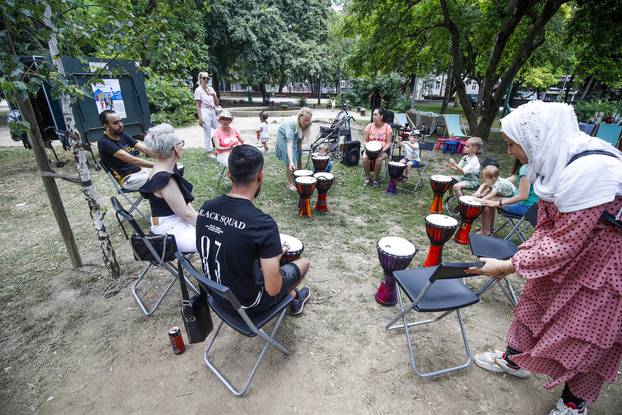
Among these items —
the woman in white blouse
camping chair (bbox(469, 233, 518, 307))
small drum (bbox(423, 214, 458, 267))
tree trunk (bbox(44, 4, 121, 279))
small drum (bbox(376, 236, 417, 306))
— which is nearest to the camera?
tree trunk (bbox(44, 4, 121, 279))

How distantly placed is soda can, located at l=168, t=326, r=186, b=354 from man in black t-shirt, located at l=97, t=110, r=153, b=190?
2.22 metres

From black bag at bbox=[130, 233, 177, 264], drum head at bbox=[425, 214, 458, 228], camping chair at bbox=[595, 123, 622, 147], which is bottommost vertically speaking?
camping chair at bbox=[595, 123, 622, 147]

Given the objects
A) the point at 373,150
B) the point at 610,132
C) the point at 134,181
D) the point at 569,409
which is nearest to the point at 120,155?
the point at 134,181

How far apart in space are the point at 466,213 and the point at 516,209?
56cm

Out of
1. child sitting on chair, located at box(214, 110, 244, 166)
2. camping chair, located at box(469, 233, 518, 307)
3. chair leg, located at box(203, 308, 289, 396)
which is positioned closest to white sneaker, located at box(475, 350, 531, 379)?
camping chair, located at box(469, 233, 518, 307)

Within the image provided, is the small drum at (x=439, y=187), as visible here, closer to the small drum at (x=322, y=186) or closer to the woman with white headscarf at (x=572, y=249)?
the small drum at (x=322, y=186)

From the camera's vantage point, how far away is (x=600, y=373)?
5.25ft

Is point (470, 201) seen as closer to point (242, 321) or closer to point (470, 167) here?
point (470, 167)

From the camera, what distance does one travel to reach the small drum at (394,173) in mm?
5266

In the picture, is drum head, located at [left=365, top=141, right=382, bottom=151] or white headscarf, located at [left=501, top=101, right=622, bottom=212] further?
drum head, located at [left=365, top=141, right=382, bottom=151]

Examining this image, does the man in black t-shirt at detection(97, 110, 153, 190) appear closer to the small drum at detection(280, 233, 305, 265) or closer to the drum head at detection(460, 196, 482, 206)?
the small drum at detection(280, 233, 305, 265)

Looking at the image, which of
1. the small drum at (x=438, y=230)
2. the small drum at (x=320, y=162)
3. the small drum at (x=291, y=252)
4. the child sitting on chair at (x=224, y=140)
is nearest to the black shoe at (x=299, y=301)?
the small drum at (x=291, y=252)

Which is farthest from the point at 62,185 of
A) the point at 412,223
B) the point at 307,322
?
the point at 412,223

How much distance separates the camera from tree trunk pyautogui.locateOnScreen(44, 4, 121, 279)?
2.26m
